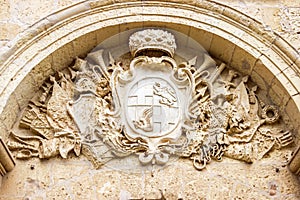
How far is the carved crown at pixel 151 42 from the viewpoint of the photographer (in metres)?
4.76

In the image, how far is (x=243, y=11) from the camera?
4789mm

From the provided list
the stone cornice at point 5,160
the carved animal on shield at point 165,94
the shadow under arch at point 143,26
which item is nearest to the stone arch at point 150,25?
the shadow under arch at point 143,26

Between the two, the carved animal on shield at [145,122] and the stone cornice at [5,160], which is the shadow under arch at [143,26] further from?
the carved animal on shield at [145,122]

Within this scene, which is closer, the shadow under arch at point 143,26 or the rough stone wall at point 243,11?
the shadow under arch at point 143,26

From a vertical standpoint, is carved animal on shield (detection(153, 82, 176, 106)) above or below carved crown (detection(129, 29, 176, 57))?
below

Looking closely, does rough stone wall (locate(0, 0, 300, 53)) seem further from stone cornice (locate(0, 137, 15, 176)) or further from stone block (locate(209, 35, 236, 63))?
stone cornice (locate(0, 137, 15, 176))

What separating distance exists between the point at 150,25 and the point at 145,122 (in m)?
0.84

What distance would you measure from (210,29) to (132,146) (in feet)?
3.63

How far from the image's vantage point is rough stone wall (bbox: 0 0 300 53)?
466 centimetres

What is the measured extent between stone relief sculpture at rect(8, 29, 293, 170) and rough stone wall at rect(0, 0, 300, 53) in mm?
451


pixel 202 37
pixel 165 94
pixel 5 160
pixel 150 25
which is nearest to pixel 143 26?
pixel 150 25

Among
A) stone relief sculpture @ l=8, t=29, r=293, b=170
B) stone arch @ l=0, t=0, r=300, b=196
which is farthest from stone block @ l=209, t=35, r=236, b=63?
stone relief sculpture @ l=8, t=29, r=293, b=170

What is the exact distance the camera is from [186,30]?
4816mm

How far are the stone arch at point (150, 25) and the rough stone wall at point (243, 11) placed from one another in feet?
0.23
